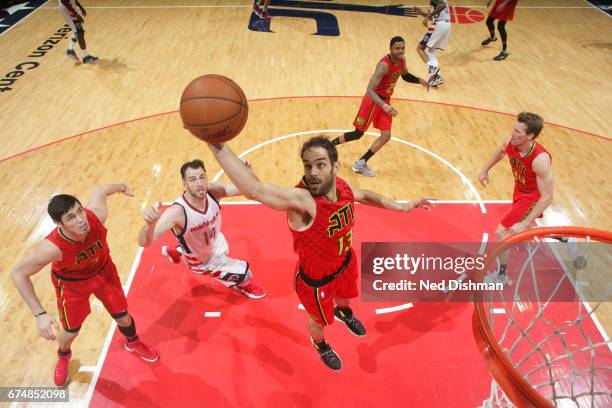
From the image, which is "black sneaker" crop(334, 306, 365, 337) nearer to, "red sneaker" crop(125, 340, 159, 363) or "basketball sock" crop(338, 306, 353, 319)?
"basketball sock" crop(338, 306, 353, 319)

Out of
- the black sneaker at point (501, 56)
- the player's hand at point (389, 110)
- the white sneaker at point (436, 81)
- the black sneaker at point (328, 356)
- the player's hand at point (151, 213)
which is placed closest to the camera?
the player's hand at point (151, 213)

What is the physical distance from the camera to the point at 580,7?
44.1 ft

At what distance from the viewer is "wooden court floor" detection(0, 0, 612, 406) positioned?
→ 19.4ft

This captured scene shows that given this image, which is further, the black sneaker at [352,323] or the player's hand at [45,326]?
the black sneaker at [352,323]

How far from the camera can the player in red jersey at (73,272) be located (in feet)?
10.5

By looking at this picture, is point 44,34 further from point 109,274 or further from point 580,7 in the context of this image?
point 580,7

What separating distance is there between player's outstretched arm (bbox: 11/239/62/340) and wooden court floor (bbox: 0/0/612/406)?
1.05 m

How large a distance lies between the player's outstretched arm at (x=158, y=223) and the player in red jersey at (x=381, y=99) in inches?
127

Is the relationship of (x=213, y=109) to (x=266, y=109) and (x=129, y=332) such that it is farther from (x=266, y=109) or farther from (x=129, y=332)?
(x=266, y=109)

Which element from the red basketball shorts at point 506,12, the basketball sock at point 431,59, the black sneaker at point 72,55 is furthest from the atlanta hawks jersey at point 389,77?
the black sneaker at point 72,55

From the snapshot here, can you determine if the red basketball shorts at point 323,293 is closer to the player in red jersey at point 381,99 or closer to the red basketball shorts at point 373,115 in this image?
the player in red jersey at point 381,99

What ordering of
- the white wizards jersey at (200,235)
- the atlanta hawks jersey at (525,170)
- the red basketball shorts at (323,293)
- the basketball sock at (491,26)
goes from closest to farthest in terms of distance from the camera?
the red basketball shorts at (323,293)
the white wizards jersey at (200,235)
the atlanta hawks jersey at (525,170)
the basketball sock at (491,26)

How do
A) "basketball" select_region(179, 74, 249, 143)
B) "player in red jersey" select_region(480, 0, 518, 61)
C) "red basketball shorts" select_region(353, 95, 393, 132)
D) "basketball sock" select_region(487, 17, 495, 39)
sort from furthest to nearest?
"basketball sock" select_region(487, 17, 495, 39), "player in red jersey" select_region(480, 0, 518, 61), "red basketball shorts" select_region(353, 95, 393, 132), "basketball" select_region(179, 74, 249, 143)

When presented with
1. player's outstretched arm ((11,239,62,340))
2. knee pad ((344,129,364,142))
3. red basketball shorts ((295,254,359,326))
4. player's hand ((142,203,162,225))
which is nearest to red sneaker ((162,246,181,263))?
player's hand ((142,203,162,225))
